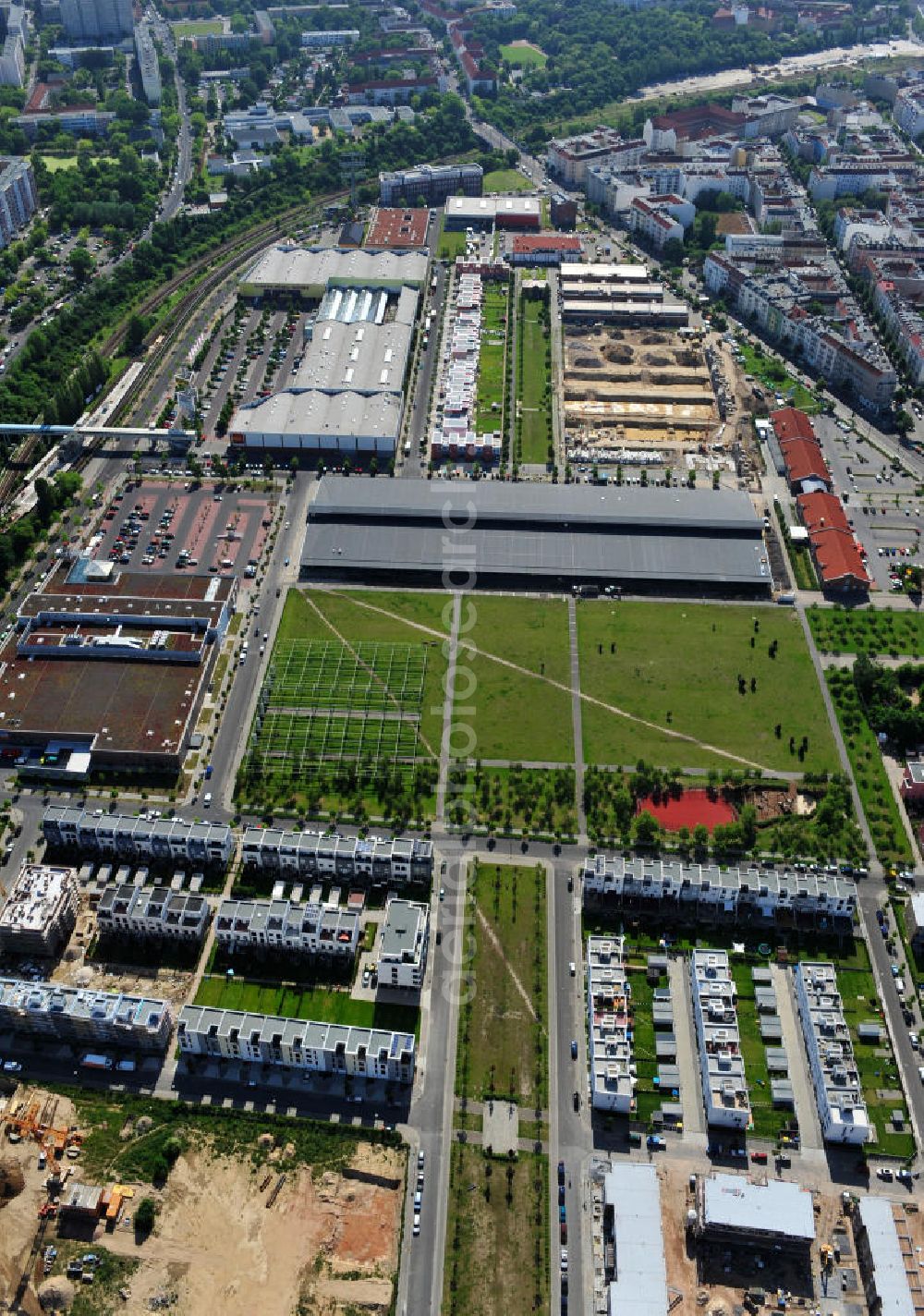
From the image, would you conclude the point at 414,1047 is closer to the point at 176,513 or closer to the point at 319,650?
the point at 319,650

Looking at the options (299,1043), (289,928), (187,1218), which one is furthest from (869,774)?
(187,1218)

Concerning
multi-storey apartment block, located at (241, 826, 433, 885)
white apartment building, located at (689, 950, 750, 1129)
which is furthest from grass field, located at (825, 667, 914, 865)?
multi-storey apartment block, located at (241, 826, 433, 885)

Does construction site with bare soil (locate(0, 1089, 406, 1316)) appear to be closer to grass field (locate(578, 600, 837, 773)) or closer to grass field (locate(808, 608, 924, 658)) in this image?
grass field (locate(578, 600, 837, 773))

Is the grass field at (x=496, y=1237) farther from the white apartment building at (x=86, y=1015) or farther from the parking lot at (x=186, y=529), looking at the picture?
the parking lot at (x=186, y=529)

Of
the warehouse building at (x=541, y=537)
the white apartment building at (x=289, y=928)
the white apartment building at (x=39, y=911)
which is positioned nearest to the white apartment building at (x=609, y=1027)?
the white apartment building at (x=289, y=928)

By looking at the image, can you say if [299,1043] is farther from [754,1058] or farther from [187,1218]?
[754,1058]
